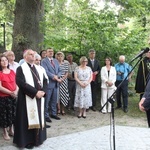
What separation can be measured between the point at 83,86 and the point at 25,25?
2673 mm

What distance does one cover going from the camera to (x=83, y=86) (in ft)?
23.6

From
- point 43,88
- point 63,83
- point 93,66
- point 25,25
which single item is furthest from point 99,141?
point 25,25

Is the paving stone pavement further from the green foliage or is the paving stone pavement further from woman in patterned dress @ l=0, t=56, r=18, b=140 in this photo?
the green foliage

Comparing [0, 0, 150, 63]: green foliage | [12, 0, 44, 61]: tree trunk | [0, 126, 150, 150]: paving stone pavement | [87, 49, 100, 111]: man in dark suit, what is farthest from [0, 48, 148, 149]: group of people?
[12, 0, 44, 61]: tree trunk

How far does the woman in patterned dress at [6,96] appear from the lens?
5.18 m

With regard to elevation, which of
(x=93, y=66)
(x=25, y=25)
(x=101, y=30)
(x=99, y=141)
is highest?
(x=25, y=25)

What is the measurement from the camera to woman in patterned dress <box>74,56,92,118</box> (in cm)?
724

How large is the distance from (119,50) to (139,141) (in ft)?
12.7

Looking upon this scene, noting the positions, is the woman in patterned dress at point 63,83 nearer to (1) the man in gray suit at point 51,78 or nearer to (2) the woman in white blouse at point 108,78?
(1) the man in gray suit at point 51,78

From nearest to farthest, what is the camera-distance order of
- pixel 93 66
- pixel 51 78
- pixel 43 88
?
pixel 43 88
pixel 51 78
pixel 93 66

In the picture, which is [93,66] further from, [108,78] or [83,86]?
[83,86]

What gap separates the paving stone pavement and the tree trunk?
3.47m

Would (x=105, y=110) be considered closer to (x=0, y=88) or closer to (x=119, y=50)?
(x=119, y=50)

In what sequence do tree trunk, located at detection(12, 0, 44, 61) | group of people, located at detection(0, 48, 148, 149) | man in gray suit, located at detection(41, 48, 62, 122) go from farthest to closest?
tree trunk, located at detection(12, 0, 44, 61), man in gray suit, located at detection(41, 48, 62, 122), group of people, located at detection(0, 48, 148, 149)
